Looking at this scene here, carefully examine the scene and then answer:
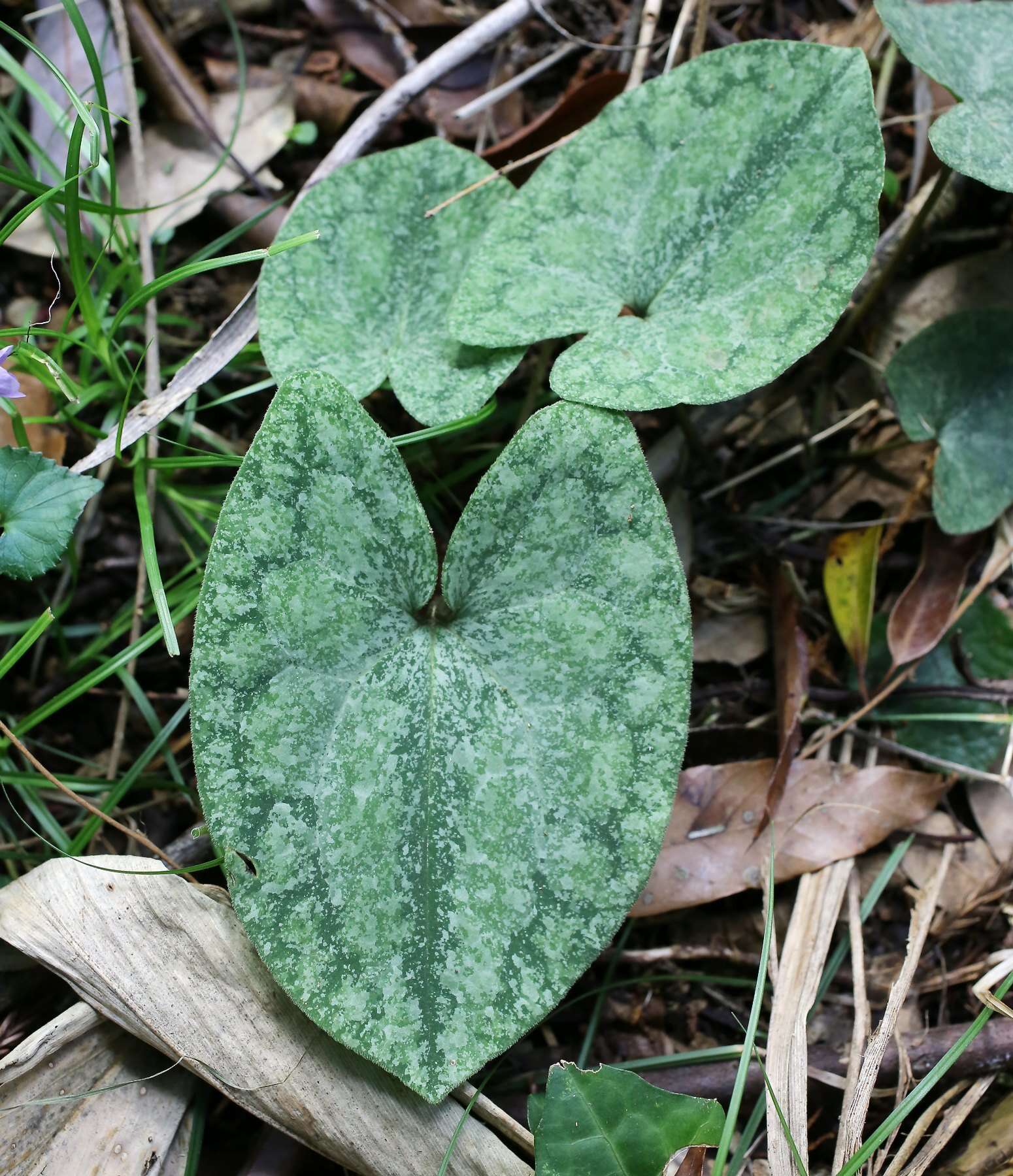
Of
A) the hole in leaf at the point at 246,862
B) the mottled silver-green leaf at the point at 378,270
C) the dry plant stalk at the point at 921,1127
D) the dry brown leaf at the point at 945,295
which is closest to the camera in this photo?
the hole in leaf at the point at 246,862

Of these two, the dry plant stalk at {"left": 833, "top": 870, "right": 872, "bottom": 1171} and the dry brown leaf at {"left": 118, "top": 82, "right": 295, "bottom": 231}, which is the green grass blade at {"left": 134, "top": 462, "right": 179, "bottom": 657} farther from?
the dry plant stalk at {"left": 833, "top": 870, "right": 872, "bottom": 1171}

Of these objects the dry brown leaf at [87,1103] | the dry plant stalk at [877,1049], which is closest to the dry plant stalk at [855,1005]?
the dry plant stalk at [877,1049]

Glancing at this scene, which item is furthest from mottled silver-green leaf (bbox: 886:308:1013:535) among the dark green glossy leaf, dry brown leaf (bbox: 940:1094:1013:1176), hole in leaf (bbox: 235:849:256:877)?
hole in leaf (bbox: 235:849:256:877)

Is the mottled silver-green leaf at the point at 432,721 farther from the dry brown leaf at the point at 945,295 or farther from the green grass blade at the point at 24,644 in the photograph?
the dry brown leaf at the point at 945,295

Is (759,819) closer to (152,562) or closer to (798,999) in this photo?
(798,999)

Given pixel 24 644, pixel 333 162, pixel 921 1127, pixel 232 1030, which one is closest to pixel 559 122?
pixel 333 162
